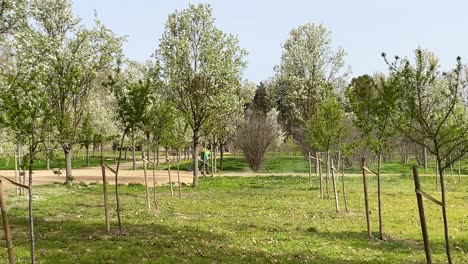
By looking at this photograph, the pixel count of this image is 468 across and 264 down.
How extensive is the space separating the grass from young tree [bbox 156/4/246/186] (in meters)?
8.23

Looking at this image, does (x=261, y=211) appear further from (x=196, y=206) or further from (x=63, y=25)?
(x=63, y=25)

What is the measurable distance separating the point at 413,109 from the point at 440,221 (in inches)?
376

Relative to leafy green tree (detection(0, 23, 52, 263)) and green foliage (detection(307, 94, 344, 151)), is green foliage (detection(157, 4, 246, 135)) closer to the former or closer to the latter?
green foliage (detection(307, 94, 344, 151))

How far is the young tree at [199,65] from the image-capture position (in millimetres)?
33406

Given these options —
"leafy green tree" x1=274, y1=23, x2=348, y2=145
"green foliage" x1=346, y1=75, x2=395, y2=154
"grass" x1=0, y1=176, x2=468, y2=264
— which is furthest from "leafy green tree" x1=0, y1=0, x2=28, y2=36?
"leafy green tree" x1=274, y1=23, x2=348, y2=145

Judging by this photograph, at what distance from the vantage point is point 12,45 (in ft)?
62.0

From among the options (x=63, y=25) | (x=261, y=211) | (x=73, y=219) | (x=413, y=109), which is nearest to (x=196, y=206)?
(x=261, y=211)

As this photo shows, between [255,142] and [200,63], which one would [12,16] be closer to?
[200,63]

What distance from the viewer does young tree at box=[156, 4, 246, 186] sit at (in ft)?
110

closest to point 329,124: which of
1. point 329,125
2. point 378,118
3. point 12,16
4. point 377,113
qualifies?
point 329,125

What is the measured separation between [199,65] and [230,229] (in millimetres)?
19389

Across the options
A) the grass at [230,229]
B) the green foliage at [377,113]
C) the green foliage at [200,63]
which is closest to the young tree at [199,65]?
the green foliage at [200,63]

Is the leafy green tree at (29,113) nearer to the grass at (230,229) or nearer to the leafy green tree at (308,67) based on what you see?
the grass at (230,229)

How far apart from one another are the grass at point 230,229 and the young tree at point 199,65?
8.23 meters
